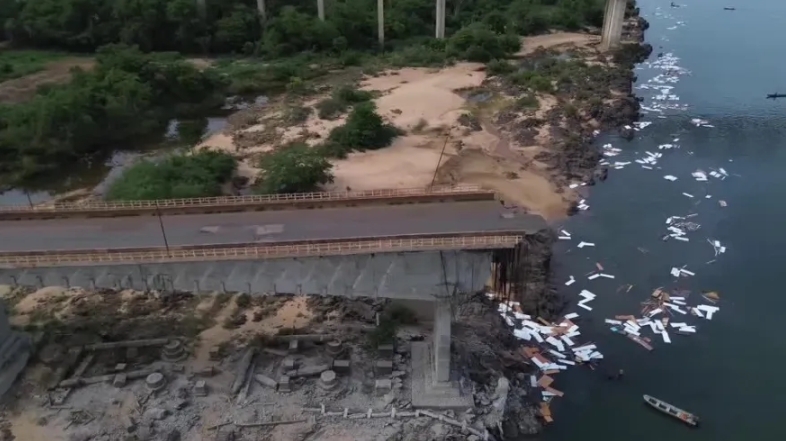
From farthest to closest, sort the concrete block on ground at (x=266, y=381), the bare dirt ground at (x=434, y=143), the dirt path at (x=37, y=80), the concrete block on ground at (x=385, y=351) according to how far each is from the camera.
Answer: the dirt path at (x=37, y=80) < the bare dirt ground at (x=434, y=143) < the concrete block on ground at (x=385, y=351) < the concrete block on ground at (x=266, y=381)

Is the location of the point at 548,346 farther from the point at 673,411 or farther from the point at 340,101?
the point at 340,101

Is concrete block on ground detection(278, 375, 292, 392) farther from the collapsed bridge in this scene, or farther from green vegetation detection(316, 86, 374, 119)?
green vegetation detection(316, 86, 374, 119)

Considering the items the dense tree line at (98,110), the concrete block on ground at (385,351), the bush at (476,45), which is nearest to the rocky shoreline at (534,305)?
the concrete block on ground at (385,351)

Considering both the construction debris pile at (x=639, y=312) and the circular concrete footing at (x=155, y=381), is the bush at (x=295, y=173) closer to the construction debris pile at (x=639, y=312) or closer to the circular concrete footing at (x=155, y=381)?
the construction debris pile at (x=639, y=312)

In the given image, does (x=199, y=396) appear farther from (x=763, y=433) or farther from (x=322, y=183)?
(x=763, y=433)

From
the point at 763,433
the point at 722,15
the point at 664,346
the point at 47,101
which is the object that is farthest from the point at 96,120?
the point at 722,15

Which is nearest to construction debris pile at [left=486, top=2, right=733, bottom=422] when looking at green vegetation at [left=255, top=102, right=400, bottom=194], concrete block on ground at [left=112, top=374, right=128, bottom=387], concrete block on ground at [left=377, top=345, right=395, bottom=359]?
concrete block on ground at [left=377, top=345, right=395, bottom=359]

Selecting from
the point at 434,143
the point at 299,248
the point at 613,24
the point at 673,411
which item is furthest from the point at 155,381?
the point at 613,24
